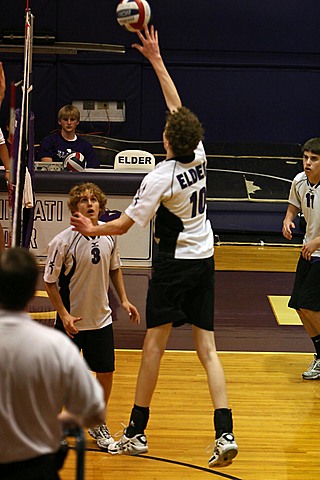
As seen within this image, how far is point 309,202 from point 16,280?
4.59 metres

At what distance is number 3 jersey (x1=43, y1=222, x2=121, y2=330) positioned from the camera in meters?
5.74

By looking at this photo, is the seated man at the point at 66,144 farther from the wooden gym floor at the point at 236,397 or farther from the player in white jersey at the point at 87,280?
the player in white jersey at the point at 87,280

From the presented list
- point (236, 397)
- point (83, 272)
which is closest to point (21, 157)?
point (83, 272)

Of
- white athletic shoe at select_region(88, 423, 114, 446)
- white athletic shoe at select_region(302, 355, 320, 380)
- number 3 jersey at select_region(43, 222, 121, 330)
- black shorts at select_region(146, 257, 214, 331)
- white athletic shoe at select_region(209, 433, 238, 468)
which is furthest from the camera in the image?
white athletic shoe at select_region(302, 355, 320, 380)

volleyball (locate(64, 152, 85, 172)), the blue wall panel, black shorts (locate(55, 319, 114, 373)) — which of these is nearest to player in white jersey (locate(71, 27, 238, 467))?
black shorts (locate(55, 319, 114, 373))

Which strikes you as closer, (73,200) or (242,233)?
(73,200)

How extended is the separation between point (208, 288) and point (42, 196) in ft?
17.0

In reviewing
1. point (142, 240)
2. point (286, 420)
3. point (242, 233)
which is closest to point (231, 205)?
point (242, 233)

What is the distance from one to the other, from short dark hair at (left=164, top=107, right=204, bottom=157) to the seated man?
5.98 metres

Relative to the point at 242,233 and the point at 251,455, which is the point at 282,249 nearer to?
the point at 242,233

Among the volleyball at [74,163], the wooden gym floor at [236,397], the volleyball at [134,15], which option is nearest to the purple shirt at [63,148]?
the volleyball at [74,163]

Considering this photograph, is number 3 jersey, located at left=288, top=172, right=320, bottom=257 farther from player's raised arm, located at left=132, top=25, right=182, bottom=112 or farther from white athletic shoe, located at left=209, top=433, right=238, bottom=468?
white athletic shoe, located at left=209, top=433, right=238, bottom=468

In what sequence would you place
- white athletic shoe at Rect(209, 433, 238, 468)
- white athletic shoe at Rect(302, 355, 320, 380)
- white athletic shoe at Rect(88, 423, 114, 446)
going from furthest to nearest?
white athletic shoe at Rect(302, 355, 320, 380) < white athletic shoe at Rect(88, 423, 114, 446) < white athletic shoe at Rect(209, 433, 238, 468)

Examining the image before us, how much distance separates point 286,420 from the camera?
646 centimetres
